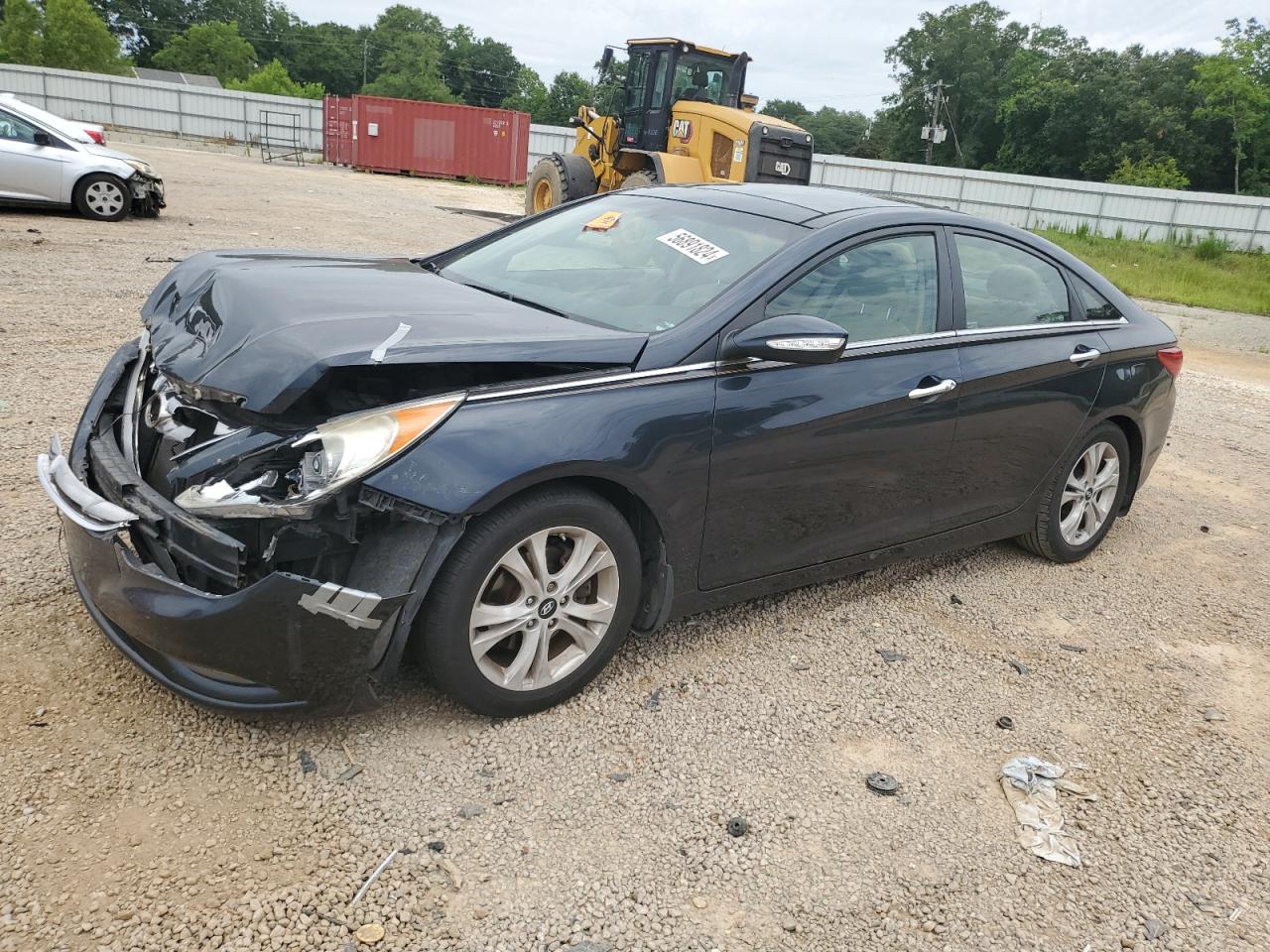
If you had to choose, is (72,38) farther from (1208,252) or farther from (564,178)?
(1208,252)

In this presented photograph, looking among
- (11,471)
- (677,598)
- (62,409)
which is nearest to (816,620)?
(677,598)

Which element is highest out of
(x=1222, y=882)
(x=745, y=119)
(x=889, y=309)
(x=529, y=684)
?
(x=745, y=119)

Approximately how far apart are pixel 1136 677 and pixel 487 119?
3332 centimetres

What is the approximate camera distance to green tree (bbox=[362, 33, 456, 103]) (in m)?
83.8

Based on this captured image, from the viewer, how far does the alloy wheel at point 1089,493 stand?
15.7 ft

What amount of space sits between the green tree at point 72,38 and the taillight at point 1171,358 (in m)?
66.4

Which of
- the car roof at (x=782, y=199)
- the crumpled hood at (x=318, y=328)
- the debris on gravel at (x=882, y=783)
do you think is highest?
the car roof at (x=782, y=199)

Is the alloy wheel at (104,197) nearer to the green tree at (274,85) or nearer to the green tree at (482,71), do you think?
the green tree at (274,85)

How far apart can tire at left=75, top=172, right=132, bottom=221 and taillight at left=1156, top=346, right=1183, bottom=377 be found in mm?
12361

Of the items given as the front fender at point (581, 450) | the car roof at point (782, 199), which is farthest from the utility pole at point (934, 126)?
the front fender at point (581, 450)

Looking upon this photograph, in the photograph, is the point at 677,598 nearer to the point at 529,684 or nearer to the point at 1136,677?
the point at 529,684

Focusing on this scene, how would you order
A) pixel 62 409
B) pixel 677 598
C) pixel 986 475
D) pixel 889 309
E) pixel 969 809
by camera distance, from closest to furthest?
pixel 969 809 < pixel 677 598 < pixel 889 309 < pixel 986 475 < pixel 62 409

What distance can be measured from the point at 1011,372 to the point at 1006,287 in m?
0.42

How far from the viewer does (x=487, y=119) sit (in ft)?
111
